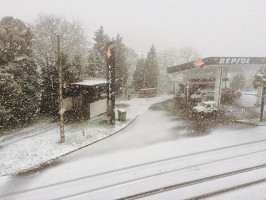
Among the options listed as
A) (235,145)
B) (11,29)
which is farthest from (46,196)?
(11,29)

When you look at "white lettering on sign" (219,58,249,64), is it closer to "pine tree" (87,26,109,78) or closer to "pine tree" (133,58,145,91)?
"pine tree" (87,26,109,78)

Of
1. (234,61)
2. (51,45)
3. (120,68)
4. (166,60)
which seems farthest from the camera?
(166,60)

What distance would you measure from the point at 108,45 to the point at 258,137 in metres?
13.1

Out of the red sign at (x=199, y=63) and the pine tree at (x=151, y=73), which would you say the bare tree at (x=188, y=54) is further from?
the red sign at (x=199, y=63)

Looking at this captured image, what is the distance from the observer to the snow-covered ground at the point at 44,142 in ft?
39.9

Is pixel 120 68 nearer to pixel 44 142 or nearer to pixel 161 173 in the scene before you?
pixel 44 142

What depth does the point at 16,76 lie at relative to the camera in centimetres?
2094

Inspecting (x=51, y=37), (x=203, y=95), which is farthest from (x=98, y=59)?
(x=203, y=95)

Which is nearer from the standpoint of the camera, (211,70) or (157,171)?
(157,171)

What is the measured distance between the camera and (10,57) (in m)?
20.6

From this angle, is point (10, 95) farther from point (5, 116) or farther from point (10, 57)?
point (10, 57)

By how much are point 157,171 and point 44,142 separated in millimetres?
8562

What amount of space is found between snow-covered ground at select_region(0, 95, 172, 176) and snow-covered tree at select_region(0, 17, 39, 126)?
8.79 ft

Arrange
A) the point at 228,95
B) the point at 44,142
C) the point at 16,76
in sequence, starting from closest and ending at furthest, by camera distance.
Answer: the point at 44,142
the point at 16,76
the point at 228,95
